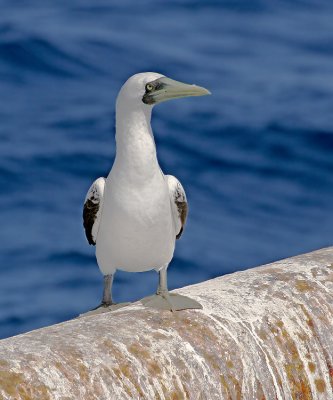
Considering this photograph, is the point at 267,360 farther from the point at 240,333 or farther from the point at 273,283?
the point at 273,283

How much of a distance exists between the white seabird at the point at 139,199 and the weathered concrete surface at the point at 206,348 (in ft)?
0.92

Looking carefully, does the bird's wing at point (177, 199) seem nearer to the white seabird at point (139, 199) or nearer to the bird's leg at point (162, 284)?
the white seabird at point (139, 199)

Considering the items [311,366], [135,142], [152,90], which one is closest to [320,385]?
[311,366]

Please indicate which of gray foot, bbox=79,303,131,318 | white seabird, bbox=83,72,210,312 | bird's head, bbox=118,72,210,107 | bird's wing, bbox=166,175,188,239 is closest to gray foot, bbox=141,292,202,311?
white seabird, bbox=83,72,210,312

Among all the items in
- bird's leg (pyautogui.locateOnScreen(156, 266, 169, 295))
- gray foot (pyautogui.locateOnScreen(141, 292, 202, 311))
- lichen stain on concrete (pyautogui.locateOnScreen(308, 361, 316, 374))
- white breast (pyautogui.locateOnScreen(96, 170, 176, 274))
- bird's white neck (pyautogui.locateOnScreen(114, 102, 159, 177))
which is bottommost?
lichen stain on concrete (pyautogui.locateOnScreen(308, 361, 316, 374))

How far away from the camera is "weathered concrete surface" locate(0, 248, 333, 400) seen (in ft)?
19.6

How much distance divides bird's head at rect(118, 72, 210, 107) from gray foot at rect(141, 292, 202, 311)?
104cm

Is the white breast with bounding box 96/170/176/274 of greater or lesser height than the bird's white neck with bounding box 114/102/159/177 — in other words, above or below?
below

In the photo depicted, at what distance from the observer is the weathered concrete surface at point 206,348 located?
5.96 m

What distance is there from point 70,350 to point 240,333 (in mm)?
1085

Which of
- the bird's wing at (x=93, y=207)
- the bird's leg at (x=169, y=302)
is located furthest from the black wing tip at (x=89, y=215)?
the bird's leg at (x=169, y=302)

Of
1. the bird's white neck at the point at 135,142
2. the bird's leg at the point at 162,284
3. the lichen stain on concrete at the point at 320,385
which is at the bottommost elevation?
the lichen stain on concrete at the point at 320,385

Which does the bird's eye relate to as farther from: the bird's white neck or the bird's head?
the bird's white neck

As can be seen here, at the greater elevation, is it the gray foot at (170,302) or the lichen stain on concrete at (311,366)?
the gray foot at (170,302)
